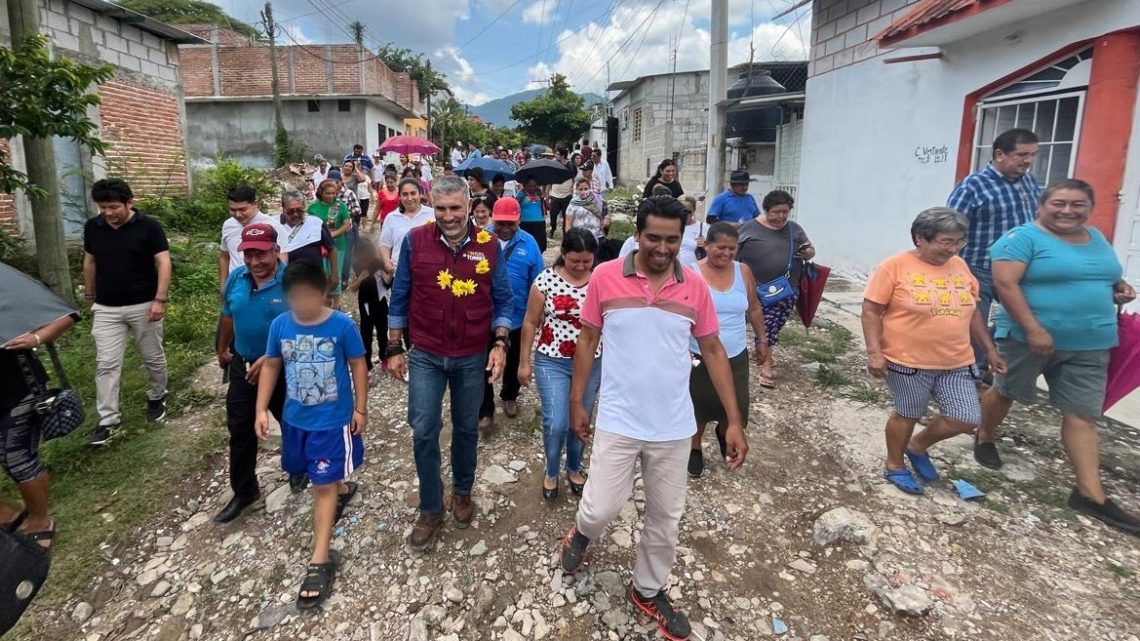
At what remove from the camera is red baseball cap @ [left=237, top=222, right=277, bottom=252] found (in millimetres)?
3027

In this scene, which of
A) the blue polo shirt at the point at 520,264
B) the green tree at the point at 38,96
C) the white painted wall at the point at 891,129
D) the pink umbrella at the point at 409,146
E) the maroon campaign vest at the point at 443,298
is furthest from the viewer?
the pink umbrella at the point at 409,146

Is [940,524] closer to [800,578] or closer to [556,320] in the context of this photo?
[800,578]

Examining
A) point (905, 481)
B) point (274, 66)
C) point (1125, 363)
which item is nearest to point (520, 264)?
point (905, 481)

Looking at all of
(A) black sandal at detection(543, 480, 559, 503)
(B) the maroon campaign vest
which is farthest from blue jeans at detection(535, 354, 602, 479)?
(B) the maroon campaign vest

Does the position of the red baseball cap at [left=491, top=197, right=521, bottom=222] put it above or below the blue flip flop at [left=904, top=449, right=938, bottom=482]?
above

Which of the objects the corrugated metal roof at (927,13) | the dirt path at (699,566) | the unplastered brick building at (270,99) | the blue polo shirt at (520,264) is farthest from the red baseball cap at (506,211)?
A: the unplastered brick building at (270,99)

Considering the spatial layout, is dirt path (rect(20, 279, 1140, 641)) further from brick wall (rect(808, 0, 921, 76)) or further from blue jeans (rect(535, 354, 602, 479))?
brick wall (rect(808, 0, 921, 76))

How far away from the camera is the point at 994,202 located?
4062mm

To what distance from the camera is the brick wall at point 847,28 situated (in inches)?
305

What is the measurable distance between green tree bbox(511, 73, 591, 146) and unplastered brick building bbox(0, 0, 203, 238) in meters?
29.7

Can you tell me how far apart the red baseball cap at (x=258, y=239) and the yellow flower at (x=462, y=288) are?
1051 millimetres

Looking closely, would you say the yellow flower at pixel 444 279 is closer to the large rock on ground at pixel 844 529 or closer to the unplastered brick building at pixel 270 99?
the large rock on ground at pixel 844 529

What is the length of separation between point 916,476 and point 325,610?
10.9ft

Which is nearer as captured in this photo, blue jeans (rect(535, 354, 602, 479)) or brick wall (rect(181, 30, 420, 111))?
blue jeans (rect(535, 354, 602, 479))
